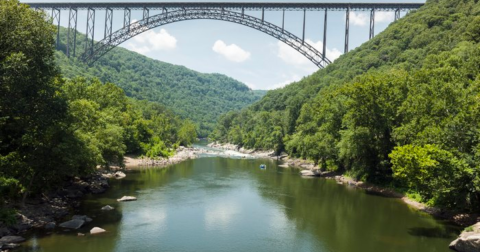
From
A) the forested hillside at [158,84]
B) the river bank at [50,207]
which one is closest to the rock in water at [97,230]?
the river bank at [50,207]

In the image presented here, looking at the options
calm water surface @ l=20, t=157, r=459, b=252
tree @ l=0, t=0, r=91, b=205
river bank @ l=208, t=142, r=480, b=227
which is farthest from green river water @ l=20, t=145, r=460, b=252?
tree @ l=0, t=0, r=91, b=205

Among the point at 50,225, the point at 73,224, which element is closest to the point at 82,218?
the point at 73,224

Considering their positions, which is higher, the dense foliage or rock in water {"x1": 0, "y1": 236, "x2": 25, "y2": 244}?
the dense foliage

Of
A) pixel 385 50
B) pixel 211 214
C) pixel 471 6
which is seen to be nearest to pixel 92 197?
pixel 211 214

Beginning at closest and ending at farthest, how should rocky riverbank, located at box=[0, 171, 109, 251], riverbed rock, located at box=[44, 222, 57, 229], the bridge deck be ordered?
rocky riverbank, located at box=[0, 171, 109, 251] < riverbed rock, located at box=[44, 222, 57, 229] < the bridge deck

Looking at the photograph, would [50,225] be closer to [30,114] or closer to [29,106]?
[30,114]

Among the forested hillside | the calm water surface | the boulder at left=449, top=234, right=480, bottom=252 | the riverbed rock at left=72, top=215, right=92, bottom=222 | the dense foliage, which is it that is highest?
the forested hillside

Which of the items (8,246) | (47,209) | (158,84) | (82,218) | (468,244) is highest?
(158,84)

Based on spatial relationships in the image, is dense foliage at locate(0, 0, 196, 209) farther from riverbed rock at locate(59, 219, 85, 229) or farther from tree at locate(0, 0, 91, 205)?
riverbed rock at locate(59, 219, 85, 229)
